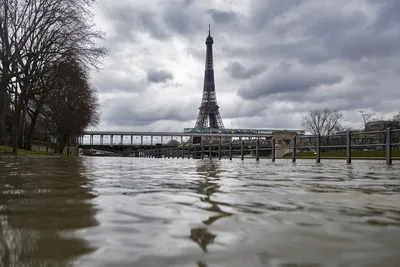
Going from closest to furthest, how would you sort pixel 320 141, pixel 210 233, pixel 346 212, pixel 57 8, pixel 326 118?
pixel 210 233, pixel 346 212, pixel 320 141, pixel 57 8, pixel 326 118

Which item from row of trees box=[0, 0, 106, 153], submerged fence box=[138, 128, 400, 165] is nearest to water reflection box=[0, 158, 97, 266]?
submerged fence box=[138, 128, 400, 165]

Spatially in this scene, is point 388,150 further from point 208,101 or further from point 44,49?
point 208,101

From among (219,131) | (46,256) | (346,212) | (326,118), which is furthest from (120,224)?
(219,131)

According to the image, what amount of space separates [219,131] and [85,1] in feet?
316

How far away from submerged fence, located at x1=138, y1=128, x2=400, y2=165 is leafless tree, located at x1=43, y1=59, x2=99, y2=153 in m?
7.96

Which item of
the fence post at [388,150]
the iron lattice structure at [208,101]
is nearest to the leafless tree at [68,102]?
the fence post at [388,150]

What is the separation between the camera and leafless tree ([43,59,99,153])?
1998cm

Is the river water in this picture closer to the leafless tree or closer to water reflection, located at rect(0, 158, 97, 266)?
water reflection, located at rect(0, 158, 97, 266)

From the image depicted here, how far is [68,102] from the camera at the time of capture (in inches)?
1287

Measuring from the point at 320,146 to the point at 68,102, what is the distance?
2635 cm

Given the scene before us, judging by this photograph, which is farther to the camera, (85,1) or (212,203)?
(85,1)

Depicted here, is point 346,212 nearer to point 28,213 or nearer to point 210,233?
point 210,233

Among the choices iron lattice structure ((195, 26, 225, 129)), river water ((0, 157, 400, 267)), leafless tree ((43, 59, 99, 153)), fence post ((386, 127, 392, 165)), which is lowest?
river water ((0, 157, 400, 267))

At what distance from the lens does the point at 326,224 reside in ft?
5.25
